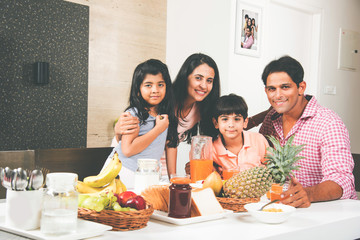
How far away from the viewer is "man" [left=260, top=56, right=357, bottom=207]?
6.33ft

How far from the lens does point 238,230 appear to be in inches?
44.1

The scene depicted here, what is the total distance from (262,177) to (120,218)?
1.78 ft

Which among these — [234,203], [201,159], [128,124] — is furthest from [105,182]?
[128,124]

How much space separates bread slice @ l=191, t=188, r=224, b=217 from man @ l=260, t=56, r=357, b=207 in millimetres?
803

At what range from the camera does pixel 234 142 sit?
2188 millimetres

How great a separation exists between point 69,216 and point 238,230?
18.5 inches

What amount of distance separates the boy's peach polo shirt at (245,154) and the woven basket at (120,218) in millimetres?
1066

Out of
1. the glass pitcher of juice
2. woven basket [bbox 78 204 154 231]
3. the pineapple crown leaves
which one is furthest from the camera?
the glass pitcher of juice

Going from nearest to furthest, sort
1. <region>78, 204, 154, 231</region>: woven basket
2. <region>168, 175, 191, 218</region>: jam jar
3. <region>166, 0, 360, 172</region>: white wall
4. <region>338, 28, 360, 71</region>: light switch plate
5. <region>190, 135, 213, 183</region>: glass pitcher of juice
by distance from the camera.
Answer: <region>78, 204, 154, 231</region>: woven basket → <region>168, 175, 191, 218</region>: jam jar → <region>190, 135, 213, 183</region>: glass pitcher of juice → <region>166, 0, 360, 172</region>: white wall → <region>338, 28, 360, 71</region>: light switch plate

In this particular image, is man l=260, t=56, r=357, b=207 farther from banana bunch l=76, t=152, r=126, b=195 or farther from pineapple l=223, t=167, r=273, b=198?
banana bunch l=76, t=152, r=126, b=195

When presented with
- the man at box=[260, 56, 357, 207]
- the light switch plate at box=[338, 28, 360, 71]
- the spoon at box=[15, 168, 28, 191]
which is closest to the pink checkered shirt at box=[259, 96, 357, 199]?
the man at box=[260, 56, 357, 207]

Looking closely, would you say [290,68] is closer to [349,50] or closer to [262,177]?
[262,177]

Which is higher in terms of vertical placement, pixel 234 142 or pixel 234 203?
pixel 234 142

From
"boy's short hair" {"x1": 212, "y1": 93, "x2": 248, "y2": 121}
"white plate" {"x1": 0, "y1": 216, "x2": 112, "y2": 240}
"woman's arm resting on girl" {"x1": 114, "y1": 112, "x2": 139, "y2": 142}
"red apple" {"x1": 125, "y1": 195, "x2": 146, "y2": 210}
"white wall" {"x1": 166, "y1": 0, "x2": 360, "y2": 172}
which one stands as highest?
"white wall" {"x1": 166, "y1": 0, "x2": 360, "y2": 172}
